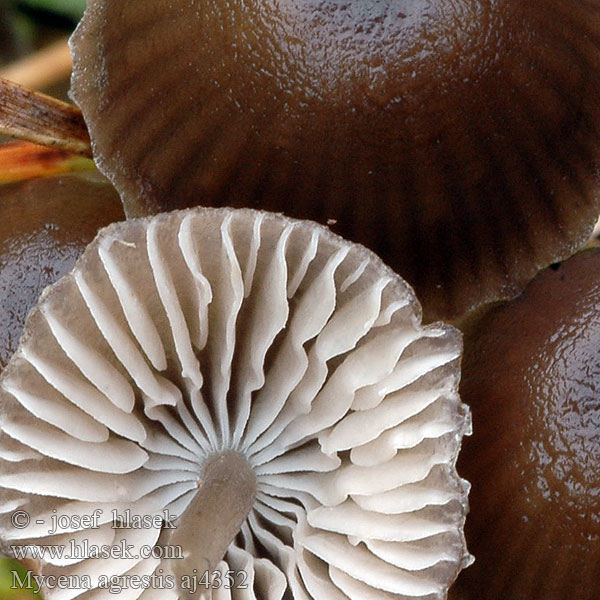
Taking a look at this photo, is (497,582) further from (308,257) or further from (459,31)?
(459,31)

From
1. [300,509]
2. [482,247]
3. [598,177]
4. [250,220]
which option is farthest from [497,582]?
[250,220]

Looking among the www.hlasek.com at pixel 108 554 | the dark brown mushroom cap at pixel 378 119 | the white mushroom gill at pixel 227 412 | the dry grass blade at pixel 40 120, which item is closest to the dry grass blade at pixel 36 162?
the dry grass blade at pixel 40 120

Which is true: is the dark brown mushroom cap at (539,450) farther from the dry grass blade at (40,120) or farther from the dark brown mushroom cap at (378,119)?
the dry grass blade at (40,120)

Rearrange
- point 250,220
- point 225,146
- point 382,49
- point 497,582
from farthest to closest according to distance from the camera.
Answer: point 497,582 → point 225,146 → point 382,49 → point 250,220

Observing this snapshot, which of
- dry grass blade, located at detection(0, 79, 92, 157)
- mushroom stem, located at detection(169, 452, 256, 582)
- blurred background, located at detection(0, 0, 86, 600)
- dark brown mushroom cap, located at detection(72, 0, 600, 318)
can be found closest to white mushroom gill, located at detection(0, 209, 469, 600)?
mushroom stem, located at detection(169, 452, 256, 582)

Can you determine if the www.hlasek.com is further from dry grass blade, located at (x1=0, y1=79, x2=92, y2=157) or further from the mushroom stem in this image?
dry grass blade, located at (x1=0, y1=79, x2=92, y2=157)
